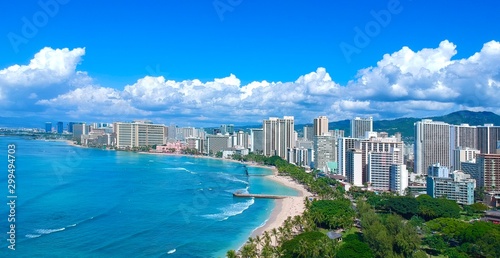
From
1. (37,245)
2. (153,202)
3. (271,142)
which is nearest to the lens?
(37,245)

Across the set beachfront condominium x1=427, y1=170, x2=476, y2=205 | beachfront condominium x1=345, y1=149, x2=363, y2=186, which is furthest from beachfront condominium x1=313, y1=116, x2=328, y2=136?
beachfront condominium x1=427, y1=170, x2=476, y2=205

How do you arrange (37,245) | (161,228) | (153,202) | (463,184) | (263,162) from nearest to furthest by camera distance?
(37,245), (161,228), (153,202), (463,184), (263,162)

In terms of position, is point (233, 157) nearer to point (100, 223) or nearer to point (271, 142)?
point (271, 142)

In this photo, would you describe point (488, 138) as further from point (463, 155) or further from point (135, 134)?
point (135, 134)

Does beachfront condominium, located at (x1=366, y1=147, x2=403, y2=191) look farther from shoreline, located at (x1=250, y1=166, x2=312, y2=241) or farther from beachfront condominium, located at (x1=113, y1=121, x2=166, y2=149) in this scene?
beachfront condominium, located at (x1=113, y1=121, x2=166, y2=149)

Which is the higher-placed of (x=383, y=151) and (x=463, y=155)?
(x=383, y=151)

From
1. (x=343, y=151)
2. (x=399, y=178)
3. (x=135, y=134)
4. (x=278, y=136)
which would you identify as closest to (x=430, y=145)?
(x=343, y=151)

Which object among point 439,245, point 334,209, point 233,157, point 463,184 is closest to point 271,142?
point 233,157

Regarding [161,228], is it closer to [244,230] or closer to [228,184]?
[244,230]

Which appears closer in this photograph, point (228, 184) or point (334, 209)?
point (334, 209)
